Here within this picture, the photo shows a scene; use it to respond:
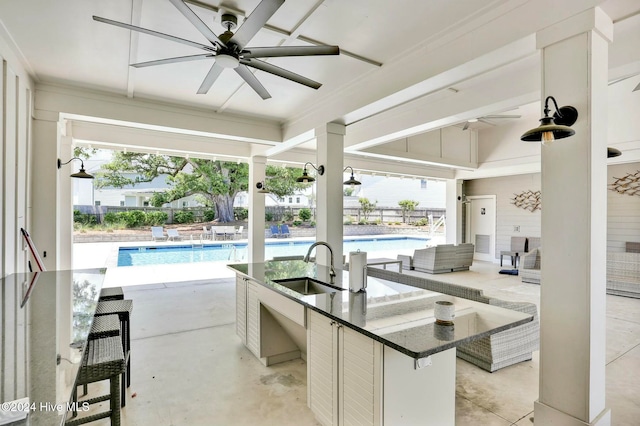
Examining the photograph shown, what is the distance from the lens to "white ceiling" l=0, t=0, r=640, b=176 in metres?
2.53

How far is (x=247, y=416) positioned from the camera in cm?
241

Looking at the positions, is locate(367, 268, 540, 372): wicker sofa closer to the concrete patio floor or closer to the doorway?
the concrete patio floor

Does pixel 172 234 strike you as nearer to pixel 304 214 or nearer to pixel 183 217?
pixel 183 217

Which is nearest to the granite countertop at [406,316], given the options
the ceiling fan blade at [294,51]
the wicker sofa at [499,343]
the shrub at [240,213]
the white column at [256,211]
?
the wicker sofa at [499,343]

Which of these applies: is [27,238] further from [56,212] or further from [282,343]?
[282,343]

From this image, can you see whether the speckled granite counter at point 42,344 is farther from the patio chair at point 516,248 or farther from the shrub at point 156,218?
the shrub at point 156,218

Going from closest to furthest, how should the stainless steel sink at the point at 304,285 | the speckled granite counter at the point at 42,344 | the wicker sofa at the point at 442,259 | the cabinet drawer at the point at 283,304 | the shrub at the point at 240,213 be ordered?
the speckled granite counter at the point at 42,344 → the cabinet drawer at the point at 283,304 → the stainless steel sink at the point at 304,285 → the wicker sofa at the point at 442,259 → the shrub at the point at 240,213

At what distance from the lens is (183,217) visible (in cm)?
1612

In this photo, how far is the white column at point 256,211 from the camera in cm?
727

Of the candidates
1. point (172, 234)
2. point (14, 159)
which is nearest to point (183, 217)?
point (172, 234)

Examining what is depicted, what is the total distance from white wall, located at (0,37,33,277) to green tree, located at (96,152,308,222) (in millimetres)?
8459

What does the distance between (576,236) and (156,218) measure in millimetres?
16277

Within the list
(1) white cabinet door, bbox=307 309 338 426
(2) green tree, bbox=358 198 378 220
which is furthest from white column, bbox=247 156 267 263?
(2) green tree, bbox=358 198 378 220

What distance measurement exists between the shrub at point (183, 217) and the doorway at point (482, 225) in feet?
40.6
